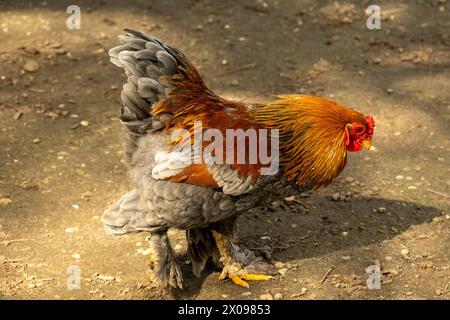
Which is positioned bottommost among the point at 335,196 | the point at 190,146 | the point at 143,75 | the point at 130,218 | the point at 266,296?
the point at 266,296

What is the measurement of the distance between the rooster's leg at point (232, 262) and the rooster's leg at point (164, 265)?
0.41 m

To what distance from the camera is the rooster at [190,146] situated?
4906 mm

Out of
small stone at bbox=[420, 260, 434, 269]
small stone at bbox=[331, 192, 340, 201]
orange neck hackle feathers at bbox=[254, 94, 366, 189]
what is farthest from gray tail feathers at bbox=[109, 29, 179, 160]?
small stone at bbox=[420, 260, 434, 269]

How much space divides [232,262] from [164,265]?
559mm

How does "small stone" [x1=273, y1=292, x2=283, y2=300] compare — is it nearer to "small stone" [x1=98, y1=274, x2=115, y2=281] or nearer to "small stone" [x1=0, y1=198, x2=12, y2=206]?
"small stone" [x1=98, y1=274, x2=115, y2=281]

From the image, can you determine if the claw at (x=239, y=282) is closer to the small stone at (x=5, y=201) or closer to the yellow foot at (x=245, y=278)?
the yellow foot at (x=245, y=278)

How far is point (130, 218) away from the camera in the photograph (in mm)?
5035

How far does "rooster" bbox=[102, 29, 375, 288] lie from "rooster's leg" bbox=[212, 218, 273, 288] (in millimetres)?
178

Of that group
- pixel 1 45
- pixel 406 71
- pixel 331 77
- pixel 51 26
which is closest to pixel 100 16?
pixel 51 26

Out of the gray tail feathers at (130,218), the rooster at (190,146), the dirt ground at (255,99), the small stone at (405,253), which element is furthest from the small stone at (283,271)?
the gray tail feathers at (130,218)

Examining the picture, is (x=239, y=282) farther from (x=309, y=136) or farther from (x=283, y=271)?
(x=309, y=136)

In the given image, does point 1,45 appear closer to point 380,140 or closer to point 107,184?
point 107,184

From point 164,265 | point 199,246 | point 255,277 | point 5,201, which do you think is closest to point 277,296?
point 255,277

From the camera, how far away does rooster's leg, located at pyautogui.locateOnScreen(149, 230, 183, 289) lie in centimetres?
523
